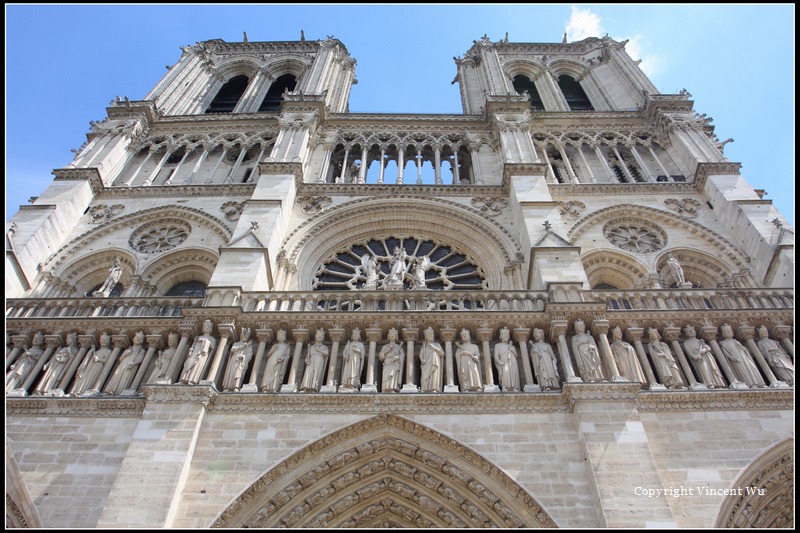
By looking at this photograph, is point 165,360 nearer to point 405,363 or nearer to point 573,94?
point 405,363

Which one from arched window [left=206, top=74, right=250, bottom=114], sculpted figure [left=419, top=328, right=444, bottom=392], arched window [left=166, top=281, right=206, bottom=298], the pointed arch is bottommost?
the pointed arch

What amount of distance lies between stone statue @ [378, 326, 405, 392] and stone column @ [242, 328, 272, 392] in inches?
73.2

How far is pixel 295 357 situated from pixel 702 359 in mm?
6317

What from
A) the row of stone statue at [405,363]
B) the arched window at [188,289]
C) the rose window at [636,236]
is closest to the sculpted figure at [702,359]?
the row of stone statue at [405,363]

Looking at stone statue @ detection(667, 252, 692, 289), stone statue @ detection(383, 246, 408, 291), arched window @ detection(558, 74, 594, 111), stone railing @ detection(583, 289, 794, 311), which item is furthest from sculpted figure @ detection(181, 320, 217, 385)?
arched window @ detection(558, 74, 594, 111)

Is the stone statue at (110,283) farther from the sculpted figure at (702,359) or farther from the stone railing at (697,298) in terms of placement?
the sculpted figure at (702,359)

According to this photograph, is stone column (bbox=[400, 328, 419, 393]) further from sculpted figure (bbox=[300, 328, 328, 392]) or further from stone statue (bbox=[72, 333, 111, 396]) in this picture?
stone statue (bbox=[72, 333, 111, 396])

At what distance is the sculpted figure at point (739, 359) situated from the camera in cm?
946

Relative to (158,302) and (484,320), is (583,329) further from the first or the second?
(158,302)

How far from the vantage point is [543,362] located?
381 inches

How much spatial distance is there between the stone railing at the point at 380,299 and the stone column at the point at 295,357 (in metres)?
0.73

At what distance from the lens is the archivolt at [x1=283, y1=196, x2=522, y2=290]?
1412 cm

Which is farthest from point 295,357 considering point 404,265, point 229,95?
point 229,95

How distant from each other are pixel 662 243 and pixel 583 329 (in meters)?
5.51
